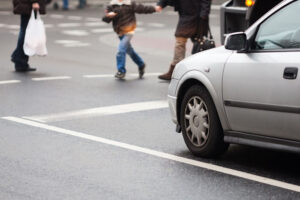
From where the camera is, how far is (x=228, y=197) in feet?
20.8

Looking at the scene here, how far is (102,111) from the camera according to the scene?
10.6 meters

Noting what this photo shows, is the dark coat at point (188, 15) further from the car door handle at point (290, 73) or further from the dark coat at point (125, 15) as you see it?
the car door handle at point (290, 73)

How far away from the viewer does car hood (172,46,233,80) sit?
296 inches

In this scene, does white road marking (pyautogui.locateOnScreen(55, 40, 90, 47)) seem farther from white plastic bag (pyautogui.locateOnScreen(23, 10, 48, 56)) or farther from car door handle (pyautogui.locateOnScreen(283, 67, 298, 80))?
car door handle (pyautogui.locateOnScreen(283, 67, 298, 80))

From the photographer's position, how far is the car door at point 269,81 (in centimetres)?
675

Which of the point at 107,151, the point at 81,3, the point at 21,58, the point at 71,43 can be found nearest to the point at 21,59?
the point at 21,58

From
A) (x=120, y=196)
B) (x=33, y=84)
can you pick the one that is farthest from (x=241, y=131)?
(x=33, y=84)

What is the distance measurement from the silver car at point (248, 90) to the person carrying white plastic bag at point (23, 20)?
721cm

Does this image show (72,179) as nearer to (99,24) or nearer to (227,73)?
(227,73)

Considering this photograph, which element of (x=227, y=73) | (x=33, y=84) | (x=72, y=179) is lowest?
(x=33, y=84)

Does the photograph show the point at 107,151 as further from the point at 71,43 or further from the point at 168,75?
the point at 71,43

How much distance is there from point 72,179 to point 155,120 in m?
3.12

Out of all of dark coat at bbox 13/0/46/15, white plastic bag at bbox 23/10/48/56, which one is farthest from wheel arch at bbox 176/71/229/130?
dark coat at bbox 13/0/46/15

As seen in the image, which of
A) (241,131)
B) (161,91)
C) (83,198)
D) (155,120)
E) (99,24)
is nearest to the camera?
(83,198)
